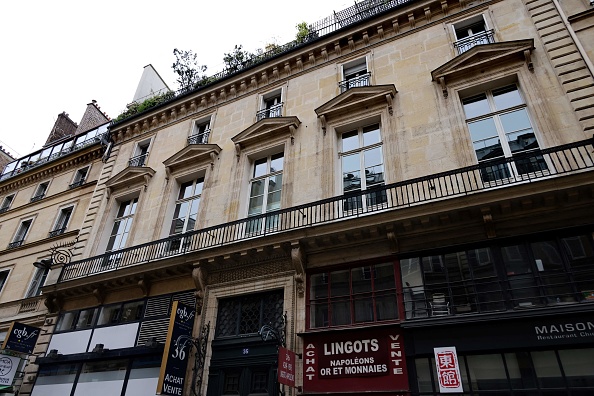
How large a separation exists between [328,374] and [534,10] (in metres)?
12.0

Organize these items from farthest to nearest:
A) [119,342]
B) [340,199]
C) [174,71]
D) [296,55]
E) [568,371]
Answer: [174,71], [296,55], [119,342], [340,199], [568,371]

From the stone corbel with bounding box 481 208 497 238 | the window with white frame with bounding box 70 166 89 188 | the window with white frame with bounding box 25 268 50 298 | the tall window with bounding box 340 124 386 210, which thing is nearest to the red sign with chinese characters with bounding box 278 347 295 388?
the tall window with bounding box 340 124 386 210

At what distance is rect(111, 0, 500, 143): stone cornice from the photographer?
1366cm

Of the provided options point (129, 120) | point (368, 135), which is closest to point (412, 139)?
point (368, 135)

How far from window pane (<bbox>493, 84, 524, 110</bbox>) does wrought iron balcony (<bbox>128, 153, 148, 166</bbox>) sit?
1435 centimetres

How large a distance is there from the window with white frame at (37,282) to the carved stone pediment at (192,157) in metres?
7.89

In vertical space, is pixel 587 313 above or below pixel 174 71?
below

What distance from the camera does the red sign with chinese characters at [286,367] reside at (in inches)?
329

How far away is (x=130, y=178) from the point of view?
16906mm

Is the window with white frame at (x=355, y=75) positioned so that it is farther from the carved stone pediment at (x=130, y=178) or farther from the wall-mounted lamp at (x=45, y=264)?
the wall-mounted lamp at (x=45, y=264)

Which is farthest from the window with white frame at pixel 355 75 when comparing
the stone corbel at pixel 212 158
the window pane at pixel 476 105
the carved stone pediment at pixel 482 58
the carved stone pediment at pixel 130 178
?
the carved stone pediment at pixel 130 178

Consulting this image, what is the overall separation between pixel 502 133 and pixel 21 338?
17.2 m

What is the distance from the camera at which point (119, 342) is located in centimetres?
1262

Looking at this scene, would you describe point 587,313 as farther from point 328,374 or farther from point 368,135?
point 368,135
